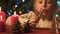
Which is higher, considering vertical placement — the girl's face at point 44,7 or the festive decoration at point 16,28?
the girl's face at point 44,7

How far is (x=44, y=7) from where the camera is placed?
1.33 m

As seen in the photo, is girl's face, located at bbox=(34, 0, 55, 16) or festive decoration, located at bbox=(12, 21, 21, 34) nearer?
festive decoration, located at bbox=(12, 21, 21, 34)

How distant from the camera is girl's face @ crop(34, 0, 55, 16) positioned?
1.33m

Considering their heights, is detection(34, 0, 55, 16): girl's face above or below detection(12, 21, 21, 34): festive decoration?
above

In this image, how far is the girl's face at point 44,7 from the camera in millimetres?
1331

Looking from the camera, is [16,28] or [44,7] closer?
[16,28]

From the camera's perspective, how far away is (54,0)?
1388 mm

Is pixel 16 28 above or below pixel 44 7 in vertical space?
below

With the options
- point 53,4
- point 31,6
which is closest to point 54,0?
point 53,4

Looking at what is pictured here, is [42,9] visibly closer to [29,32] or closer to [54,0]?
[54,0]

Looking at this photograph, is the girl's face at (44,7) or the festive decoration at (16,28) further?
the girl's face at (44,7)

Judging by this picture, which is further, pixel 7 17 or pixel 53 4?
pixel 7 17

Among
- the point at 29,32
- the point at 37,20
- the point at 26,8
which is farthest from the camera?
the point at 26,8

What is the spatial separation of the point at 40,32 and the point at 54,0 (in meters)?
0.37
